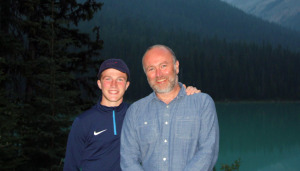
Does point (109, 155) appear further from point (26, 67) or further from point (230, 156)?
point (230, 156)

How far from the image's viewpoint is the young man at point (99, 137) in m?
3.21

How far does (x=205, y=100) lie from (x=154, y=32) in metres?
195

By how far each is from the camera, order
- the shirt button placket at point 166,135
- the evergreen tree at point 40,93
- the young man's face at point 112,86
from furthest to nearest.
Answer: the evergreen tree at point 40,93 < the young man's face at point 112,86 < the shirt button placket at point 166,135

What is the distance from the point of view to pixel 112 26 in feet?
622

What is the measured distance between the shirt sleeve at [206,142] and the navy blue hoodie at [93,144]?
918 mm

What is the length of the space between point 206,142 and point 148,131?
2.04 ft

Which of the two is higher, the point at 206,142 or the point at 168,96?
the point at 168,96

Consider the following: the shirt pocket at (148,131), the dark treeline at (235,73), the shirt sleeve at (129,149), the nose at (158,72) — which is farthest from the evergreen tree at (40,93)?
the dark treeline at (235,73)

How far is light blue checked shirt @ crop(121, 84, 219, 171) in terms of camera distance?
2928 mm

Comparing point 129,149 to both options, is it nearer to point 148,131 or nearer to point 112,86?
point 148,131

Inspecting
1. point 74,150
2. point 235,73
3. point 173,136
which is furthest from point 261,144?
point 235,73

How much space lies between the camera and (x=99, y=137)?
3256mm

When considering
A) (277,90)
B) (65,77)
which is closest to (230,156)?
(65,77)

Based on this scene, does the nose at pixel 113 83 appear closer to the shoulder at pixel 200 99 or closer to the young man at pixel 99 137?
the young man at pixel 99 137
